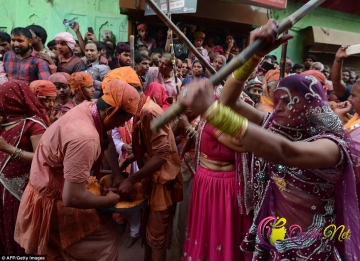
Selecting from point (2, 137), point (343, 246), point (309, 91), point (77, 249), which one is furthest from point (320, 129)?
point (2, 137)

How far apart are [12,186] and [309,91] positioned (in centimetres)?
232

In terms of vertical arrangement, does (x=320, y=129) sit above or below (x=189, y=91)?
below

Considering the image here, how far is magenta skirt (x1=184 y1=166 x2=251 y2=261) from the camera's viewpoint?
99.8 inches

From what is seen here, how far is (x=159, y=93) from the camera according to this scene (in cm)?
373

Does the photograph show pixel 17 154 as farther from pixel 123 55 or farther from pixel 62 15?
pixel 62 15

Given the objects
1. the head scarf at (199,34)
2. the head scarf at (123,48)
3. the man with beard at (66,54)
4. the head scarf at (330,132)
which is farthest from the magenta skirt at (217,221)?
the head scarf at (199,34)

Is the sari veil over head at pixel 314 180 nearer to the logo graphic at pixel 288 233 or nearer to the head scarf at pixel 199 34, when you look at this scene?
the logo graphic at pixel 288 233

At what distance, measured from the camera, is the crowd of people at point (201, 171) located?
Result: 5.30 ft

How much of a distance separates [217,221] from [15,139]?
5.72ft

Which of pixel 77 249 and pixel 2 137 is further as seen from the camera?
pixel 2 137

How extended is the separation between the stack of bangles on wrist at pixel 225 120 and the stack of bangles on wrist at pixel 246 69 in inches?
19.1

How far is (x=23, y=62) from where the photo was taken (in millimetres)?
4375

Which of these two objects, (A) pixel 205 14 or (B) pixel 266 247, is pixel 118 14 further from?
(B) pixel 266 247

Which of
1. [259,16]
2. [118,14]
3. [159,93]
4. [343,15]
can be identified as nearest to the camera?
[159,93]
